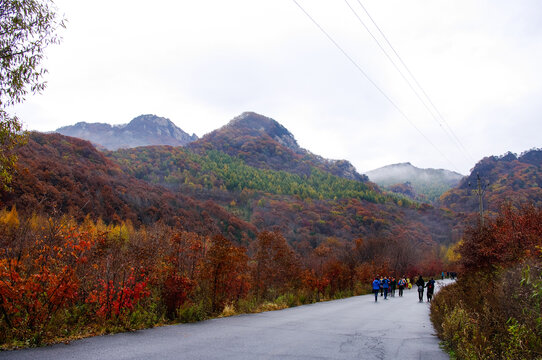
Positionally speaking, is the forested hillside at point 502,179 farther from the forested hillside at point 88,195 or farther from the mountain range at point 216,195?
the forested hillside at point 88,195

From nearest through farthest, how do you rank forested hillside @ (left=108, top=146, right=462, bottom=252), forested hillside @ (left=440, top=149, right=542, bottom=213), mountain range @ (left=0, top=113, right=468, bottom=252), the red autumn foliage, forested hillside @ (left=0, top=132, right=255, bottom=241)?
1. the red autumn foliage
2. forested hillside @ (left=0, top=132, right=255, bottom=241)
3. mountain range @ (left=0, top=113, right=468, bottom=252)
4. forested hillside @ (left=108, top=146, right=462, bottom=252)
5. forested hillside @ (left=440, top=149, right=542, bottom=213)

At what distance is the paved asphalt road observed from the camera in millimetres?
6559

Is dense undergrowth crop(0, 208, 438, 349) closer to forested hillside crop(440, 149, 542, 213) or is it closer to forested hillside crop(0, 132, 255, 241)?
forested hillside crop(0, 132, 255, 241)

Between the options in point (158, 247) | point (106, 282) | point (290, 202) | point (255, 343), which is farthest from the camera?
point (290, 202)

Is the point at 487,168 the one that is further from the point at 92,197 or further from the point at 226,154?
the point at 92,197

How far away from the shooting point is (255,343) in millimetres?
8000

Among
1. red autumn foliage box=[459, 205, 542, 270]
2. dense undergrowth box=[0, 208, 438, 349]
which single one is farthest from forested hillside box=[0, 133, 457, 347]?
red autumn foliage box=[459, 205, 542, 270]

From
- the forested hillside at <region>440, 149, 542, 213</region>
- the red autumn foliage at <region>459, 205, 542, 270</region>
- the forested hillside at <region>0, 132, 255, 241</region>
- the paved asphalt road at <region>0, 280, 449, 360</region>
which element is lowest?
the paved asphalt road at <region>0, 280, 449, 360</region>

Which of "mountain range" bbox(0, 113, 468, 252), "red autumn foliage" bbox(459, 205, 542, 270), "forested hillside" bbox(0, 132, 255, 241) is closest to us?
"red autumn foliage" bbox(459, 205, 542, 270)

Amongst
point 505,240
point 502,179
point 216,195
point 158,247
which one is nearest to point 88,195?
point 158,247

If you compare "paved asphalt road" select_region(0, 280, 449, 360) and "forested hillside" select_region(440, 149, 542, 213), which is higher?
"forested hillside" select_region(440, 149, 542, 213)

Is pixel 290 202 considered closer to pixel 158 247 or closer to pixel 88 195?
pixel 88 195

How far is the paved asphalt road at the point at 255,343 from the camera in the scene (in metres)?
6.56

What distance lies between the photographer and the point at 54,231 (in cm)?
854
